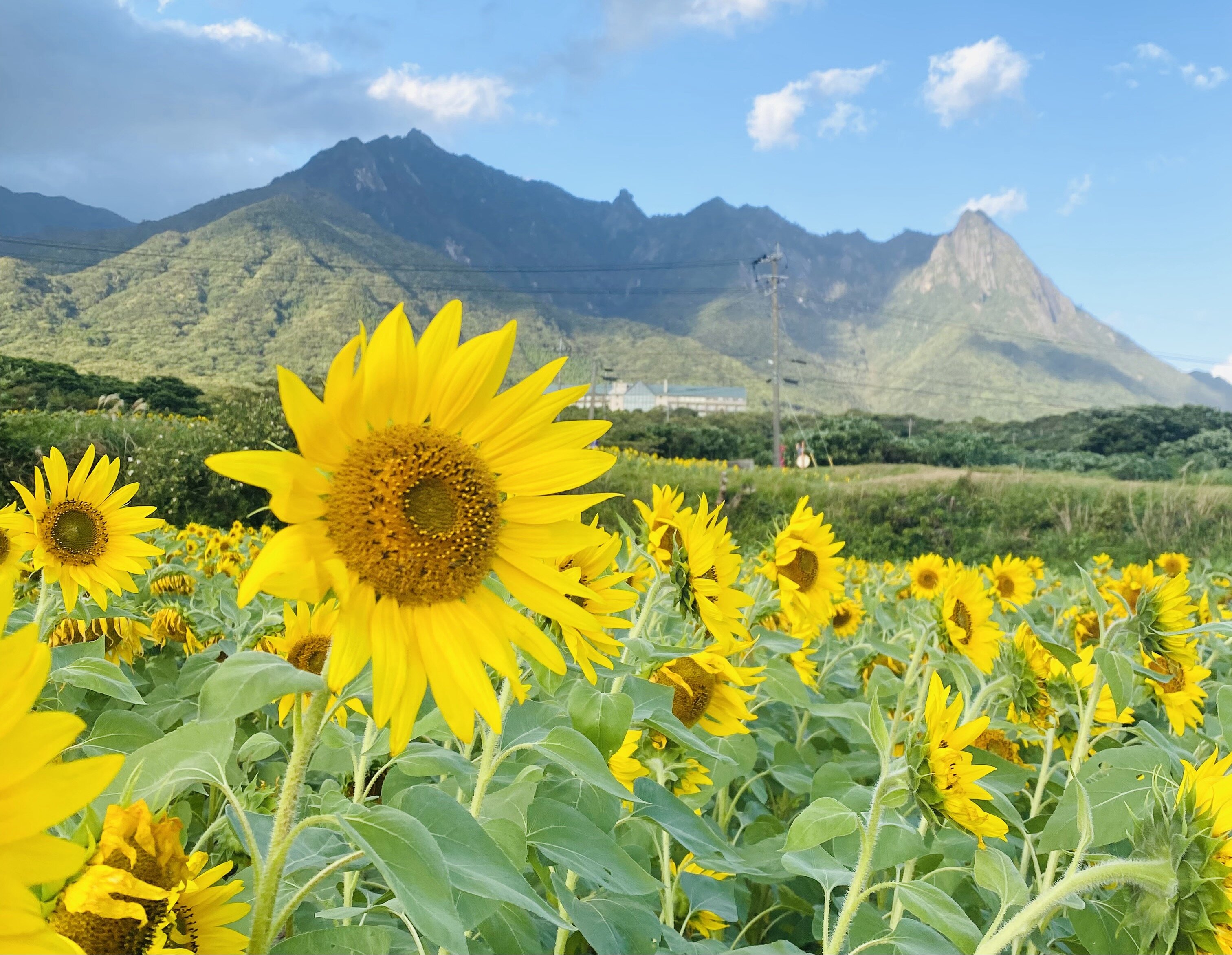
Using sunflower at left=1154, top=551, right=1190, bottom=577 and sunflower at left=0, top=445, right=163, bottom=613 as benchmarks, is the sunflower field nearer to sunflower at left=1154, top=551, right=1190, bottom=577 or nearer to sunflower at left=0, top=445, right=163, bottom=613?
sunflower at left=0, top=445, right=163, bottom=613

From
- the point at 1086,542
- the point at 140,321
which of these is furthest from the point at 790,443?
the point at 140,321

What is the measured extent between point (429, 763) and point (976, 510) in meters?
19.2

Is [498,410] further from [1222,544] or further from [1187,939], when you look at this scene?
[1222,544]

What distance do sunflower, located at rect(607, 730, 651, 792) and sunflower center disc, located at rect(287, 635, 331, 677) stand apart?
56cm

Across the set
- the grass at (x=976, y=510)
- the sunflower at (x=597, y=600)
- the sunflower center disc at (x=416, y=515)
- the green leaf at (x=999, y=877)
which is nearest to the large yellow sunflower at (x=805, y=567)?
the sunflower at (x=597, y=600)

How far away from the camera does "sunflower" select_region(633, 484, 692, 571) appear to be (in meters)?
1.80

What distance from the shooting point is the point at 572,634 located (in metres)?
1.16

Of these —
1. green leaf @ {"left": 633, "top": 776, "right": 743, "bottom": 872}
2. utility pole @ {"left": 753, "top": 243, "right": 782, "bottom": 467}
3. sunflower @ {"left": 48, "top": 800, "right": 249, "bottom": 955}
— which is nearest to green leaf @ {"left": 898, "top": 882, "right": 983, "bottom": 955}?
green leaf @ {"left": 633, "top": 776, "right": 743, "bottom": 872}

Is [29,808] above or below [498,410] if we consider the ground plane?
below

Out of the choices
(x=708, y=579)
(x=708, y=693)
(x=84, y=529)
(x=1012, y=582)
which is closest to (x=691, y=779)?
(x=708, y=693)

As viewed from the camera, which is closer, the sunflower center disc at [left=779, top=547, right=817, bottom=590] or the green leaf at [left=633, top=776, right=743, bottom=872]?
the green leaf at [left=633, top=776, right=743, bottom=872]

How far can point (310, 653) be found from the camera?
4.56ft

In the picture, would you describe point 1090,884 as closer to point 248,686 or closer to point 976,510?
point 248,686

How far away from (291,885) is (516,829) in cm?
33
